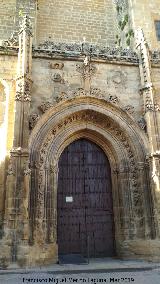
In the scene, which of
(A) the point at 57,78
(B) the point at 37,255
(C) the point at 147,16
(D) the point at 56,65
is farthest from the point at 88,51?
(B) the point at 37,255

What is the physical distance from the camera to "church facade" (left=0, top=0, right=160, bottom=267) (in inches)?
340

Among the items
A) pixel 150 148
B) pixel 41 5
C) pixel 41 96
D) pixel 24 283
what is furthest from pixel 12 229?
pixel 41 5

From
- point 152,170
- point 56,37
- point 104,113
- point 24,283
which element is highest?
point 56,37

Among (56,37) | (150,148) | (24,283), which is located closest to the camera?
(24,283)

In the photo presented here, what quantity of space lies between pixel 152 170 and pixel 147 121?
171cm

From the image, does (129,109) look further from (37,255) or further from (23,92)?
(37,255)

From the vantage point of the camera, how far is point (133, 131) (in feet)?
33.2

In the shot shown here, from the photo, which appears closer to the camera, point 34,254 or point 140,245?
point 34,254

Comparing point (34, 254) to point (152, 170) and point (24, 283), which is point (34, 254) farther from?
point (152, 170)

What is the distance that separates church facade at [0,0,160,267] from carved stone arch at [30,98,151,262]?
0.11 feet

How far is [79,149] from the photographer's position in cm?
1059

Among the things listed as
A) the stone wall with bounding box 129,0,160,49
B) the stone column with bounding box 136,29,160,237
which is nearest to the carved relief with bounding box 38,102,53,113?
the stone column with bounding box 136,29,160,237

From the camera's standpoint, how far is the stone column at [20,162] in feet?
26.2

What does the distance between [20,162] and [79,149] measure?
270 centimetres
